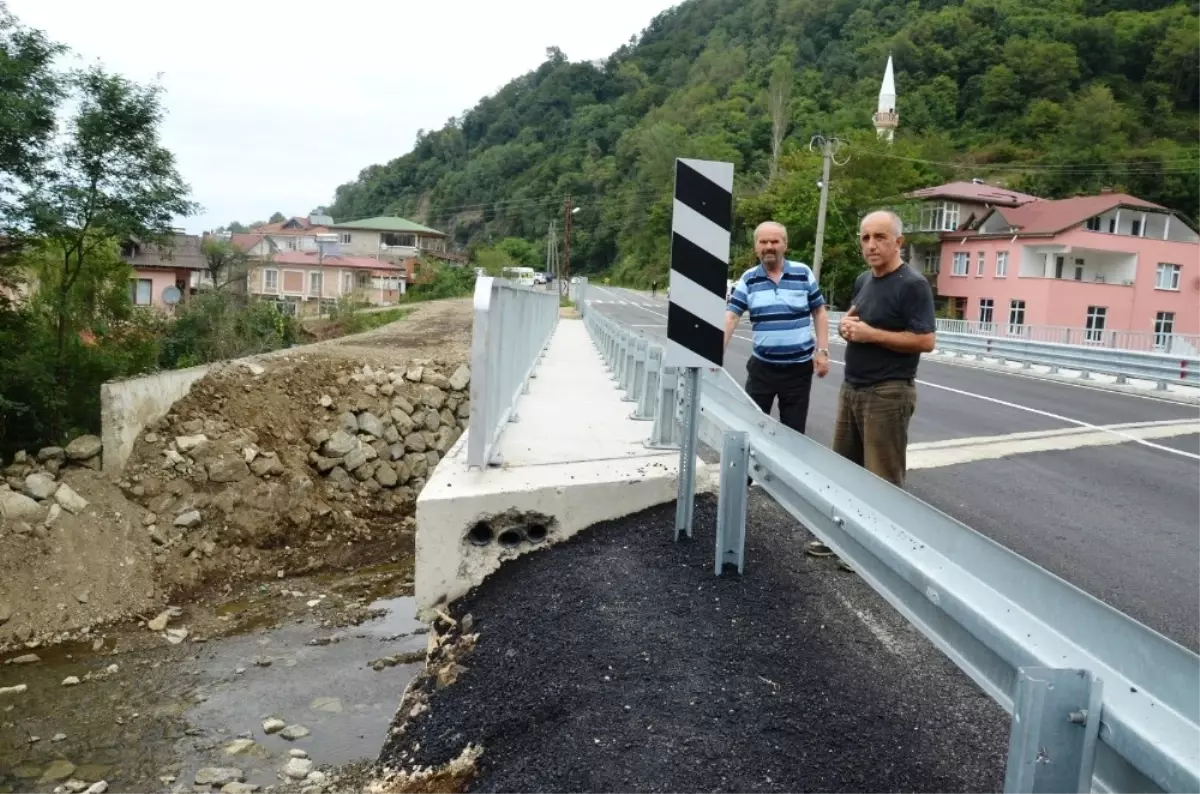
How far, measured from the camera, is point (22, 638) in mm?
9312

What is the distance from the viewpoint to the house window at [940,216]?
5831 centimetres

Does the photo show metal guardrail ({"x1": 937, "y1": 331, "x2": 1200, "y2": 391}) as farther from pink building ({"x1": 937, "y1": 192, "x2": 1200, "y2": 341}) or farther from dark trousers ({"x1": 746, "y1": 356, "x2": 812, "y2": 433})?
pink building ({"x1": 937, "y1": 192, "x2": 1200, "y2": 341})

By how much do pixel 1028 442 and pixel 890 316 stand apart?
650 centimetres

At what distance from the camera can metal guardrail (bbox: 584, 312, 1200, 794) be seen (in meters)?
1.66

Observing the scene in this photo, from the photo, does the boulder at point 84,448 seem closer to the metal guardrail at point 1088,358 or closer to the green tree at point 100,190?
the green tree at point 100,190

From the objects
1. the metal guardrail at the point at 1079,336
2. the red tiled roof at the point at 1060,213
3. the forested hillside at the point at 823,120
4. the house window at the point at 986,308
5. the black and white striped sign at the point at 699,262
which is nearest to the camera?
the black and white striped sign at the point at 699,262

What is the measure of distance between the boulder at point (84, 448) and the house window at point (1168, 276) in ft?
183

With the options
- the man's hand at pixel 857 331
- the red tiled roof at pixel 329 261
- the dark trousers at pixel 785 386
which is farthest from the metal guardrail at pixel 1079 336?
the red tiled roof at pixel 329 261

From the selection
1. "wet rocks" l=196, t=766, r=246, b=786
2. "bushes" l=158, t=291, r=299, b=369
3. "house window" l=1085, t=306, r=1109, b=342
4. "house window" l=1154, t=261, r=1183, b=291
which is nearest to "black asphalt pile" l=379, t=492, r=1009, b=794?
"wet rocks" l=196, t=766, r=246, b=786

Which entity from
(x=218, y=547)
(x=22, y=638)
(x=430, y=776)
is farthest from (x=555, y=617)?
(x=218, y=547)

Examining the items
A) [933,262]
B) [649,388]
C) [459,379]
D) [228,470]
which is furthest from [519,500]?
[933,262]

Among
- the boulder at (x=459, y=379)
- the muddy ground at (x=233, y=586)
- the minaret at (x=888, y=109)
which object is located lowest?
the muddy ground at (x=233, y=586)

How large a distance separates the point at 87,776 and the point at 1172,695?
6927mm

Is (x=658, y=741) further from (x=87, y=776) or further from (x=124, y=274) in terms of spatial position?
(x=124, y=274)
